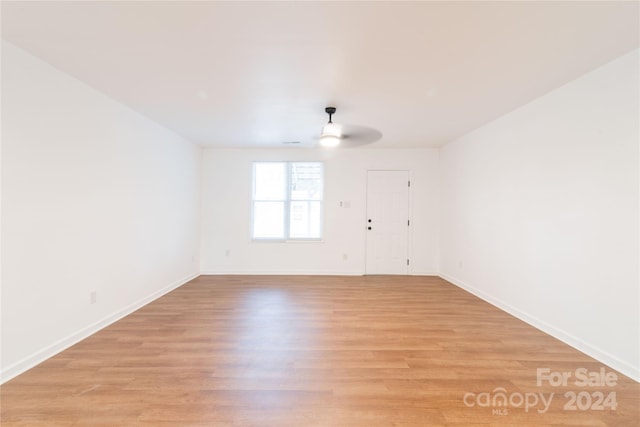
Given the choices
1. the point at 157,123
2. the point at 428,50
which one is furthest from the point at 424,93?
the point at 157,123

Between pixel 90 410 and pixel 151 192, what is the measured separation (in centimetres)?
266

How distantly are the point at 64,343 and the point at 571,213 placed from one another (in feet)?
15.5

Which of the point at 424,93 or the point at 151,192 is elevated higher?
the point at 424,93

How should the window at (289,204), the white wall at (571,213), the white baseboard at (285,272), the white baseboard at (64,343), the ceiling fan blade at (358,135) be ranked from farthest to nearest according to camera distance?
the window at (289,204)
the white baseboard at (285,272)
the ceiling fan blade at (358,135)
the white wall at (571,213)
the white baseboard at (64,343)

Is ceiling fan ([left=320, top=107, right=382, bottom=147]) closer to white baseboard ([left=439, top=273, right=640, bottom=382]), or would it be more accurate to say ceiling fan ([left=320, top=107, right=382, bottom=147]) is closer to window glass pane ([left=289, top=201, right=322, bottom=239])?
window glass pane ([left=289, top=201, right=322, bottom=239])

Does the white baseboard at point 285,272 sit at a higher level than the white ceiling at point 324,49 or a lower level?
lower

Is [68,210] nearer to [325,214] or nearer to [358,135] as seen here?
[358,135]

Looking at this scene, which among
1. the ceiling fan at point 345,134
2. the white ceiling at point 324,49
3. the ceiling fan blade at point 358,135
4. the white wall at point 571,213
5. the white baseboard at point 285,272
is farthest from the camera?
the white baseboard at point 285,272

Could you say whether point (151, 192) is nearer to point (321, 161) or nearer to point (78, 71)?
point (78, 71)

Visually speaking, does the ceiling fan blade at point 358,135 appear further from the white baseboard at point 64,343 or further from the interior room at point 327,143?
the white baseboard at point 64,343

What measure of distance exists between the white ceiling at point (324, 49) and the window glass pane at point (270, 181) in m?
2.21

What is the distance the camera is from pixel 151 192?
145 inches

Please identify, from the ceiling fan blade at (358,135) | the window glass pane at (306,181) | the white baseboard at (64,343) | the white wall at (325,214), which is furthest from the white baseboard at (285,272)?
the ceiling fan blade at (358,135)

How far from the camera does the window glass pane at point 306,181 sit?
213 inches
